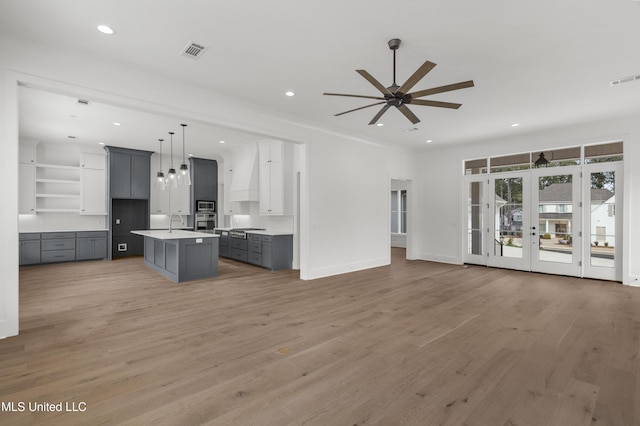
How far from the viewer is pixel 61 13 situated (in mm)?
2740

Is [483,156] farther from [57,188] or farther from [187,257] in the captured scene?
[57,188]

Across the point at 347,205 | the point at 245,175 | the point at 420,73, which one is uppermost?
the point at 420,73

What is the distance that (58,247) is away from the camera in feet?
25.0

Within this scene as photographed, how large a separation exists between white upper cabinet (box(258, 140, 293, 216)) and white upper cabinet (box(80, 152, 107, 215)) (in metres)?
4.51

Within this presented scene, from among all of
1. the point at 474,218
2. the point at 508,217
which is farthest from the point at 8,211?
the point at 508,217

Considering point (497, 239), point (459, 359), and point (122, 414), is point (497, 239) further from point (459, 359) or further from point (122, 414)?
point (122, 414)

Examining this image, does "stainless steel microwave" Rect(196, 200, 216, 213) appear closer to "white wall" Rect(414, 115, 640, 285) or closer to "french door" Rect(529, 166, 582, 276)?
"white wall" Rect(414, 115, 640, 285)

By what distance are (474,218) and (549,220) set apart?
1521 mm

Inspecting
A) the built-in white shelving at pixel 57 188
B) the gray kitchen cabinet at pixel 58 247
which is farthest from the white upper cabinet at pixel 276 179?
the built-in white shelving at pixel 57 188

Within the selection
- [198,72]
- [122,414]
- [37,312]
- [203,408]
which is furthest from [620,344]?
[37,312]

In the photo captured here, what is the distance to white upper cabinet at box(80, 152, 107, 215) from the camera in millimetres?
8109

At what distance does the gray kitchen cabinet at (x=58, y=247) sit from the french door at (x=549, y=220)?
9973 mm

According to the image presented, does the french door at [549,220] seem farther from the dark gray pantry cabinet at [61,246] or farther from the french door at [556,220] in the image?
the dark gray pantry cabinet at [61,246]

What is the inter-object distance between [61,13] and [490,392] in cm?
471
